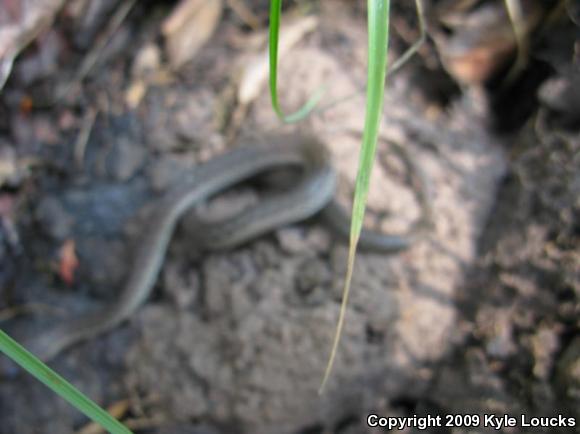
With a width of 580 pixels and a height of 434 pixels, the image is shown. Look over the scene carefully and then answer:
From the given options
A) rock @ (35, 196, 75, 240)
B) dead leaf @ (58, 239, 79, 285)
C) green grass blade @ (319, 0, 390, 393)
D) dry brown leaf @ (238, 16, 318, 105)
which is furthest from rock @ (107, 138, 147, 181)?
green grass blade @ (319, 0, 390, 393)

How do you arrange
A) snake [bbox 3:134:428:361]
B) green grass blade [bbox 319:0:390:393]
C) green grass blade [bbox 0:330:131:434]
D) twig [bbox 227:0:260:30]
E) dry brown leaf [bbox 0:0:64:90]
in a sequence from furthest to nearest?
1. twig [bbox 227:0:260:30]
2. snake [bbox 3:134:428:361]
3. dry brown leaf [bbox 0:0:64:90]
4. green grass blade [bbox 0:330:131:434]
5. green grass blade [bbox 319:0:390:393]

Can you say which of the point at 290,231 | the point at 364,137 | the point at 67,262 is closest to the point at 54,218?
the point at 67,262

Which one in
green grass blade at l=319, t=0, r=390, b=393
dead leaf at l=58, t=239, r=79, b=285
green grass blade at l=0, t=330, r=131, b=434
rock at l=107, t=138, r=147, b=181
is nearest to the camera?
green grass blade at l=319, t=0, r=390, b=393

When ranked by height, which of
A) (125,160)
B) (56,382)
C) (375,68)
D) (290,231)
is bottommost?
(290,231)

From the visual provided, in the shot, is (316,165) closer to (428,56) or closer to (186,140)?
(186,140)

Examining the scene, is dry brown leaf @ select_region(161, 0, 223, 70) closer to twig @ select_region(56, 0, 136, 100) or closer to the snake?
twig @ select_region(56, 0, 136, 100)

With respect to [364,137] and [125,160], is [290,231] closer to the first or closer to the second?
[125,160]
